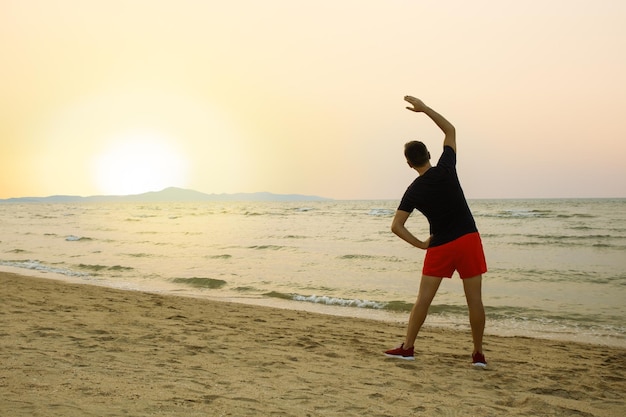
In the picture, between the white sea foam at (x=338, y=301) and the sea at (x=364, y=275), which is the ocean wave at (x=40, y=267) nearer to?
the sea at (x=364, y=275)

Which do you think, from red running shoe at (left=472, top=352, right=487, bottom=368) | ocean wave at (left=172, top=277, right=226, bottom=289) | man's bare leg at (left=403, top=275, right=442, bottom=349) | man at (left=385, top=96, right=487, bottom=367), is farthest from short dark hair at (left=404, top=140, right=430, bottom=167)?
ocean wave at (left=172, top=277, right=226, bottom=289)

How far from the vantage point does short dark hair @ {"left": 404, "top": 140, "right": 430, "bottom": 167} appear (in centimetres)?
482

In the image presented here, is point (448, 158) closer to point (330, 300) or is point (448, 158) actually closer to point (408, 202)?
point (408, 202)

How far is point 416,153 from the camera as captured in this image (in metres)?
4.82

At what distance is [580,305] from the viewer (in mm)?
10703

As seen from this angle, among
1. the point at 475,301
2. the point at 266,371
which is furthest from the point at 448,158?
the point at 266,371

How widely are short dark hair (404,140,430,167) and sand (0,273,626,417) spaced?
72.6 inches

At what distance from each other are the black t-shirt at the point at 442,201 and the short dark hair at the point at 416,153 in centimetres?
11

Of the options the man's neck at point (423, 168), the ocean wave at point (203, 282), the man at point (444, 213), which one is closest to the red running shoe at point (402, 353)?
the man at point (444, 213)

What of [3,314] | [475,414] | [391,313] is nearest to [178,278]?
[391,313]

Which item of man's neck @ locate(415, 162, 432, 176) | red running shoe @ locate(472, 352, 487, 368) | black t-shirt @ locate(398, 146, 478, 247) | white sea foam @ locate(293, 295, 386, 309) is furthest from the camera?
white sea foam @ locate(293, 295, 386, 309)

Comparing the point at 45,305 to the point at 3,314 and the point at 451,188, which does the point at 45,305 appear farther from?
the point at 451,188

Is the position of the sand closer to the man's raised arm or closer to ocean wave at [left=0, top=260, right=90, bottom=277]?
the man's raised arm

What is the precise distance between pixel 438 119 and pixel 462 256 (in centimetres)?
120
